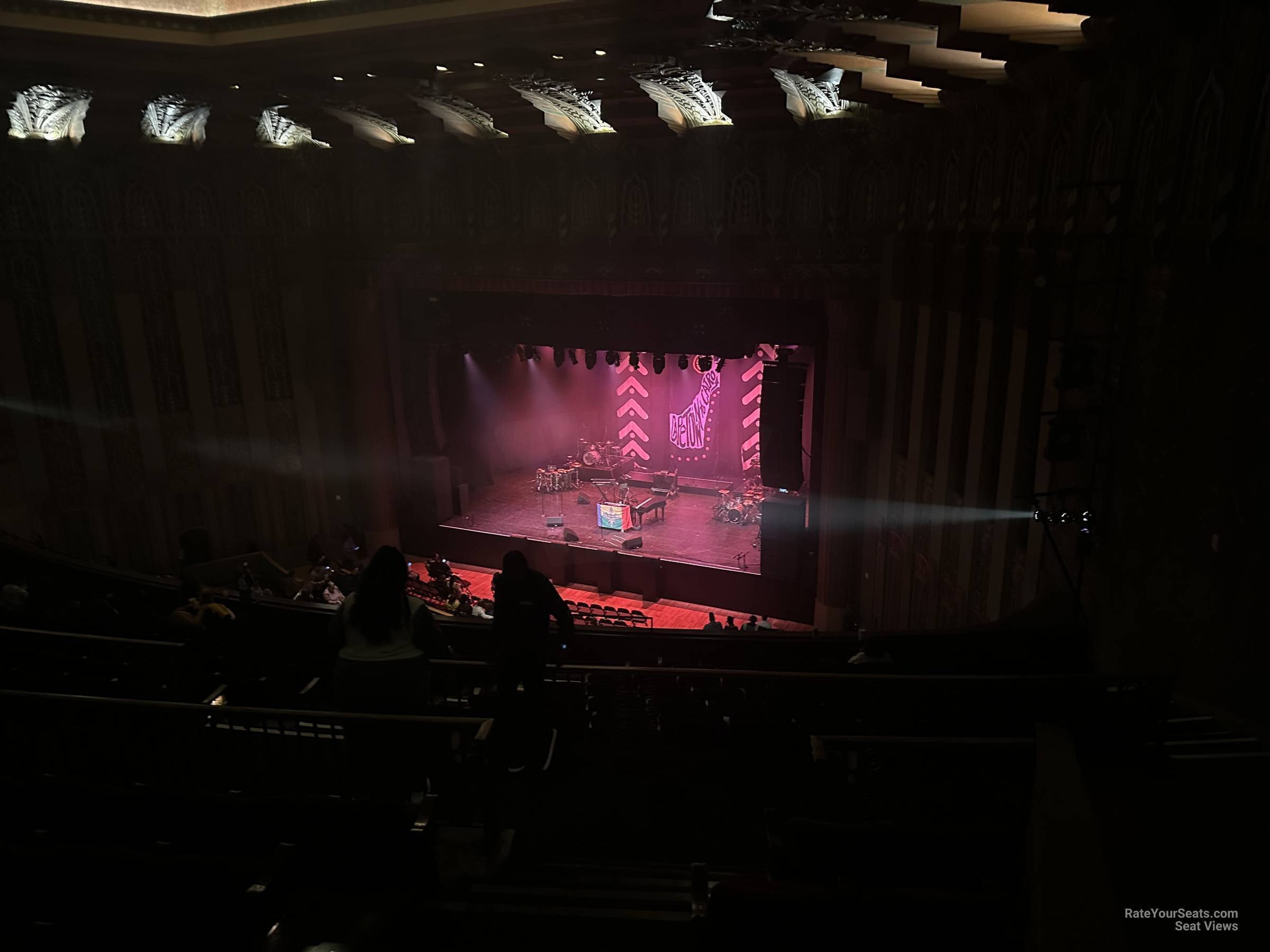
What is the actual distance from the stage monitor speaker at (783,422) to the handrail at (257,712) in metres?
10.5

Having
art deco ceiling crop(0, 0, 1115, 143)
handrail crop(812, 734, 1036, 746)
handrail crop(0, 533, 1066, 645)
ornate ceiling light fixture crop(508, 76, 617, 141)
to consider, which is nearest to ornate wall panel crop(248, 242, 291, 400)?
art deco ceiling crop(0, 0, 1115, 143)

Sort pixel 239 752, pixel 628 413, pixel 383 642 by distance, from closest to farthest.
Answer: pixel 383 642 → pixel 239 752 → pixel 628 413

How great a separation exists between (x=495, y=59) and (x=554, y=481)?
37.4 feet

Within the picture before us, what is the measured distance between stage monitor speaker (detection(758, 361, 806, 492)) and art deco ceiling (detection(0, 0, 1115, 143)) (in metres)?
3.71

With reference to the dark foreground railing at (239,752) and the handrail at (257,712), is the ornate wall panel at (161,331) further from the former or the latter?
the handrail at (257,712)

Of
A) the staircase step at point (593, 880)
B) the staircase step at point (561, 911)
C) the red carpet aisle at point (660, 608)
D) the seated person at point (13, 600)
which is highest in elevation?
the staircase step at point (561, 911)

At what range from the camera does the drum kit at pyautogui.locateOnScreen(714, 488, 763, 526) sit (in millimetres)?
17766

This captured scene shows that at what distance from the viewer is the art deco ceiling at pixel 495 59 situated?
7027 mm

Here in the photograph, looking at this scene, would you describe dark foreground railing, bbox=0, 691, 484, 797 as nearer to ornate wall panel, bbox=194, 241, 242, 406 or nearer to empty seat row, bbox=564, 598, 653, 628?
empty seat row, bbox=564, 598, 653, 628

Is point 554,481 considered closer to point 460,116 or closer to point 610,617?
point 610,617

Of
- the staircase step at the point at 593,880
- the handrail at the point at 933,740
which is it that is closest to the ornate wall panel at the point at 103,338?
the staircase step at the point at 593,880

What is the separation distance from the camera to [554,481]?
19766 millimetres

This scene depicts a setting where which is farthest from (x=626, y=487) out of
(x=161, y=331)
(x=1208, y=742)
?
(x=1208, y=742)

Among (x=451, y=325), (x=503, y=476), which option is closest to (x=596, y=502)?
(x=503, y=476)
